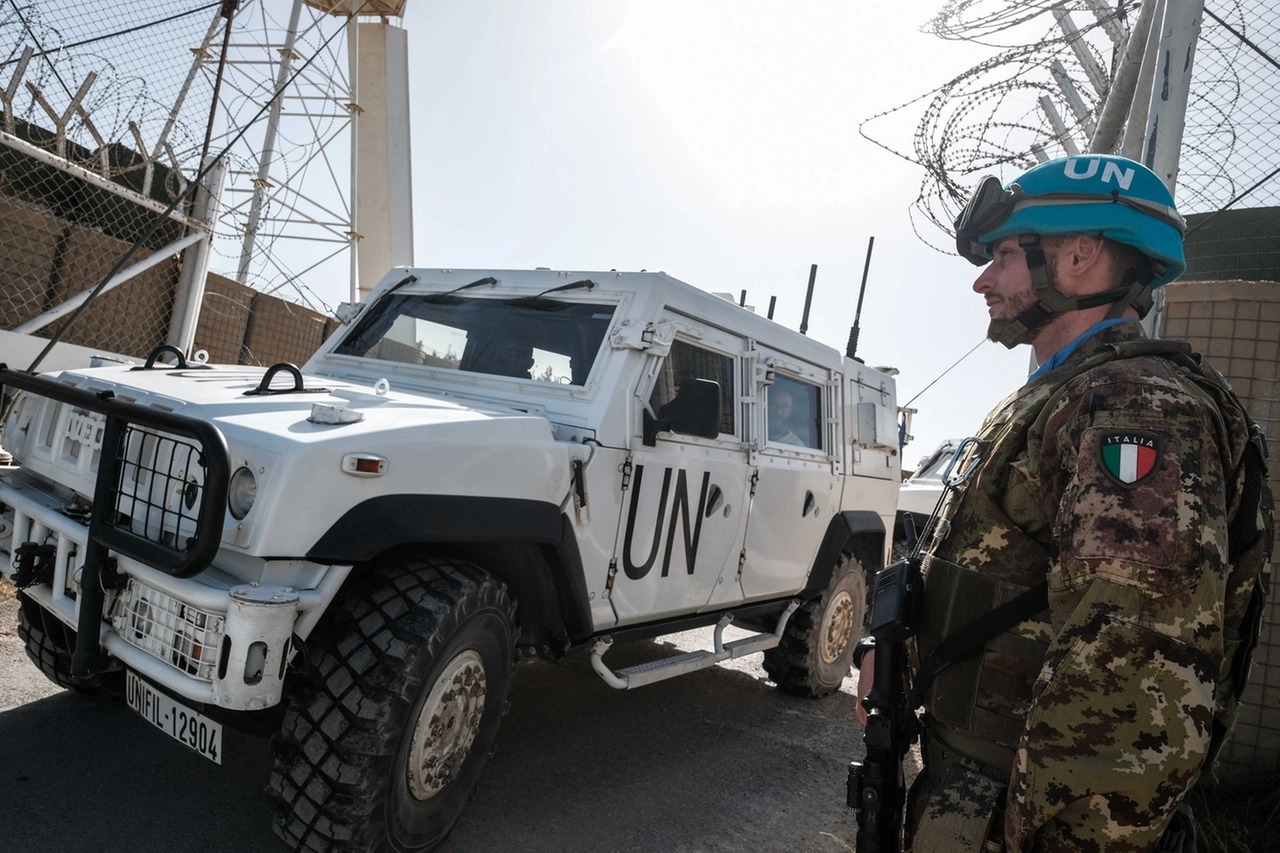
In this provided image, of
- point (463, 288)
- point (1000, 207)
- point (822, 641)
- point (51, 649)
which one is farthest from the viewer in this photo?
point (822, 641)

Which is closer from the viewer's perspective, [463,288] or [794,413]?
[463,288]

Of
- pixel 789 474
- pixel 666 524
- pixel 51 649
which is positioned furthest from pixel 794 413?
pixel 51 649

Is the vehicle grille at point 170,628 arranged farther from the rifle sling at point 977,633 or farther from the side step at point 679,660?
the rifle sling at point 977,633

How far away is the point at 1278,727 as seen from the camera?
3.50 m

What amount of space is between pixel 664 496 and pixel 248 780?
1.75m

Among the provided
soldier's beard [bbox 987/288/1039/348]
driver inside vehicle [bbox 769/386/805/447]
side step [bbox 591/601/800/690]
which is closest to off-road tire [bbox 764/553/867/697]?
side step [bbox 591/601/800/690]

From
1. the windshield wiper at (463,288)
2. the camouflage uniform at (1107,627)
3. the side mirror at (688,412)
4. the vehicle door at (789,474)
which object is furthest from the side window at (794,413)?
the camouflage uniform at (1107,627)

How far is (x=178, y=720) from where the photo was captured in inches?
95.3

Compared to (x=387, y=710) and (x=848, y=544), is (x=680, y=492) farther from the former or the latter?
(x=848, y=544)

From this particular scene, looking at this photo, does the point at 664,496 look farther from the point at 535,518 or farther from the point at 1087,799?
the point at 1087,799

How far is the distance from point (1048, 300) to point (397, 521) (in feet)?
5.42

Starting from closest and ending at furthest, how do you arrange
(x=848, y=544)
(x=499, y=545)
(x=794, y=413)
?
(x=499, y=545)
(x=794, y=413)
(x=848, y=544)

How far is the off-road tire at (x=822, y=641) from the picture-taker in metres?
4.99

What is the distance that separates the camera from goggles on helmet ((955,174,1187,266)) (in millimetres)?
1641
